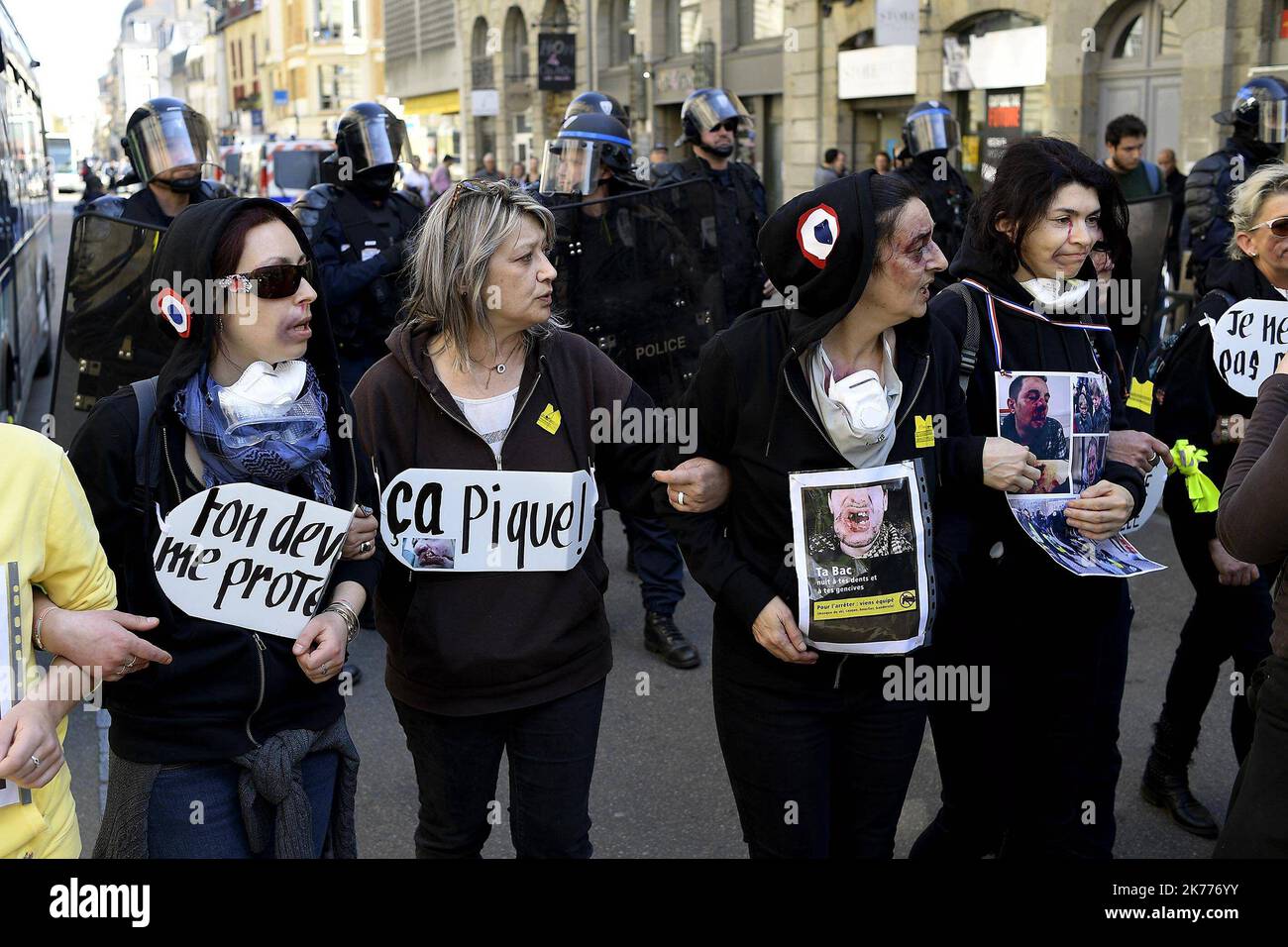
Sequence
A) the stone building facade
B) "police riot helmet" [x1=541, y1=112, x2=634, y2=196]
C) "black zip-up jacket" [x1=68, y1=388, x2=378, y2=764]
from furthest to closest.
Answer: the stone building facade → "police riot helmet" [x1=541, y1=112, x2=634, y2=196] → "black zip-up jacket" [x1=68, y1=388, x2=378, y2=764]

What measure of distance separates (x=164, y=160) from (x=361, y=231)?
2.92 ft

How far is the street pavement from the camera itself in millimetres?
3924

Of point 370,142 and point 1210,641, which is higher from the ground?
point 370,142

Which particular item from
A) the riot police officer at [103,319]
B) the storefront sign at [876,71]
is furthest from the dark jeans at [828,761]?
the storefront sign at [876,71]

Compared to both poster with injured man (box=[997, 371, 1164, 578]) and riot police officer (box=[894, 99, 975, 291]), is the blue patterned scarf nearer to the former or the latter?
poster with injured man (box=[997, 371, 1164, 578])

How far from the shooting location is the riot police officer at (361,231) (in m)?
5.64

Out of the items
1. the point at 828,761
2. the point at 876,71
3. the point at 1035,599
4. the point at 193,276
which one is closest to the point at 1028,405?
the point at 1035,599

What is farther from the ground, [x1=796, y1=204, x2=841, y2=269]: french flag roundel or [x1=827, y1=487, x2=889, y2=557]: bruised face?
[x1=796, y1=204, x2=841, y2=269]: french flag roundel

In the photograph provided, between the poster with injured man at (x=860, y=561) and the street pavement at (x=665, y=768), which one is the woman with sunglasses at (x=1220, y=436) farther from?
the poster with injured man at (x=860, y=561)

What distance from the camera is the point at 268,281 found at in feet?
8.04

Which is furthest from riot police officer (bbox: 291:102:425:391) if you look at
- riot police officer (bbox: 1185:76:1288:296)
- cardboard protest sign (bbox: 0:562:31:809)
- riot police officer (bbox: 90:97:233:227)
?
riot police officer (bbox: 1185:76:1288:296)

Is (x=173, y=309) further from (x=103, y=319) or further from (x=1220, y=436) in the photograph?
(x=1220, y=436)

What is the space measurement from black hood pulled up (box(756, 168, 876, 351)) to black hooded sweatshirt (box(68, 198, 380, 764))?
1.03m
